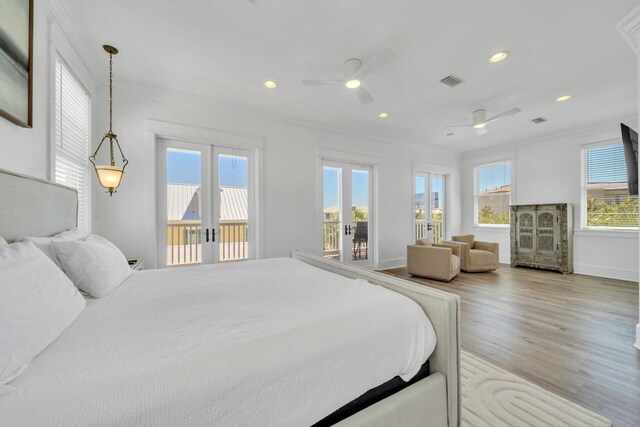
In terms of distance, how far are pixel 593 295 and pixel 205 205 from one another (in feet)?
18.5

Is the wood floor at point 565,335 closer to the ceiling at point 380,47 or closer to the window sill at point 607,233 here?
the window sill at point 607,233

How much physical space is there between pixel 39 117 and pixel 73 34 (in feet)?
3.15

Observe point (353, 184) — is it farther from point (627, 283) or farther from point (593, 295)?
point (627, 283)

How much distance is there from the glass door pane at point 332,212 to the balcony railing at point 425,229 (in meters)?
2.28

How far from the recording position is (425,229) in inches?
244

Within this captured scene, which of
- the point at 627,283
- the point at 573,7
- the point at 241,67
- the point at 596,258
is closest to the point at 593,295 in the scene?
the point at 627,283

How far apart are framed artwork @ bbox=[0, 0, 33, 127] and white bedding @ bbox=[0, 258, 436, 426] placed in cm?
135

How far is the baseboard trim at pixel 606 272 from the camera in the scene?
428cm

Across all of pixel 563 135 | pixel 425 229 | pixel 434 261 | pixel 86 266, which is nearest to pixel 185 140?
pixel 86 266

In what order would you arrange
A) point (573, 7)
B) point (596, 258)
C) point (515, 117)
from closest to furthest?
point (573, 7) → point (515, 117) → point (596, 258)

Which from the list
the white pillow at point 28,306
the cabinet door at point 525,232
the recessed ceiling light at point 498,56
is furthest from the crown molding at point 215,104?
the cabinet door at point 525,232

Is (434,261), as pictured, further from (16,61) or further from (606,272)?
(16,61)

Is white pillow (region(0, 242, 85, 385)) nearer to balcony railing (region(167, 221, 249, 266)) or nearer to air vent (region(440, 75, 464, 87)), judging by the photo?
balcony railing (region(167, 221, 249, 266))

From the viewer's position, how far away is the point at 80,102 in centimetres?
269
